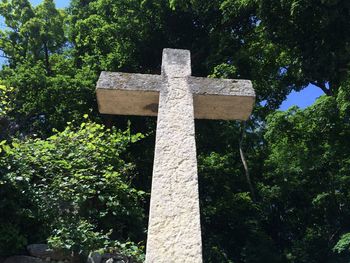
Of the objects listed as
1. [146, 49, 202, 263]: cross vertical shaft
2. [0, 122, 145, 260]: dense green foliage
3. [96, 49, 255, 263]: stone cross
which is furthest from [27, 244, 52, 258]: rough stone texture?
[146, 49, 202, 263]: cross vertical shaft

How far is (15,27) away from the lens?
17562mm

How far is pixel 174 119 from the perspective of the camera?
3.51m

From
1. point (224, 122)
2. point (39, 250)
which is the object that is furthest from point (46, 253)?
point (224, 122)

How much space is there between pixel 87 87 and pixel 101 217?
22.5 feet

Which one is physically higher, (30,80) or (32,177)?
(30,80)

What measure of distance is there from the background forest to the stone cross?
3307 millimetres

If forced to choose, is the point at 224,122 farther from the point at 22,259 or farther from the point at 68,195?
the point at 22,259

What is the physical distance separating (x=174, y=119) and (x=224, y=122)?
11.3 m

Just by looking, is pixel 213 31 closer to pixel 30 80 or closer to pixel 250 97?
pixel 30 80

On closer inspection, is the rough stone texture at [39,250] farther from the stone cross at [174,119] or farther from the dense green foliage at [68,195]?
the stone cross at [174,119]

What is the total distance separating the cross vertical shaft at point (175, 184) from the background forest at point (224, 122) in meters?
3.57

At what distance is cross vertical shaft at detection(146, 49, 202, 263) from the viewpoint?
9.21 ft

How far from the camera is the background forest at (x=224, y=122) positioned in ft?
33.2

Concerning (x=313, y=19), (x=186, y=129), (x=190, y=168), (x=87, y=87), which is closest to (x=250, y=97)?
(x=186, y=129)
